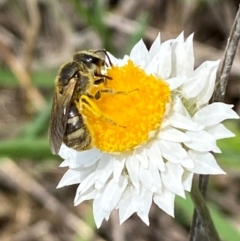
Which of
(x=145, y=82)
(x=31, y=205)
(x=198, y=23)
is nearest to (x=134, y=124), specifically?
(x=145, y=82)

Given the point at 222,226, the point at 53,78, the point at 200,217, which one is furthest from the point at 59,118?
the point at 53,78

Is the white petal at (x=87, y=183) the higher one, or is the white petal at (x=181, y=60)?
the white petal at (x=181, y=60)

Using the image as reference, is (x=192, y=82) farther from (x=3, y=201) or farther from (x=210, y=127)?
(x=3, y=201)

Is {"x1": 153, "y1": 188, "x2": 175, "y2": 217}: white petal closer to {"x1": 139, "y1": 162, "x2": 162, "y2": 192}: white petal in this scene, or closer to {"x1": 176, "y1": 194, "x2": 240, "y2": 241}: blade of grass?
{"x1": 139, "y1": 162, "x2": 162, "y2": 192}: white petal

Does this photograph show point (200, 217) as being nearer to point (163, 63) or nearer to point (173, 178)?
point (173, 178)

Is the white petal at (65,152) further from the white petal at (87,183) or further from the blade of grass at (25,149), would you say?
the blade of grass at (25,149)

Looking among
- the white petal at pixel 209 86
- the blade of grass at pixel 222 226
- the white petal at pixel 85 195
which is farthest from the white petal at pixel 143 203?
the blade of grass at pixel 222 226
